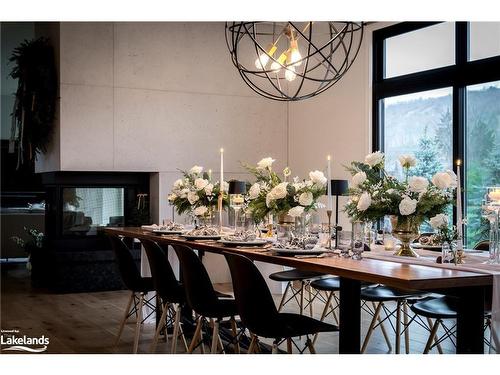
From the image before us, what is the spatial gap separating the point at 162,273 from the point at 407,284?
6.92ft

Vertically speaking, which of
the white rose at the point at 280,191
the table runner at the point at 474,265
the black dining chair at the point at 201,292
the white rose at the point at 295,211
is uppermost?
the white rose at the point at 280,191

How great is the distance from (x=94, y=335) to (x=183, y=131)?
3.47 m

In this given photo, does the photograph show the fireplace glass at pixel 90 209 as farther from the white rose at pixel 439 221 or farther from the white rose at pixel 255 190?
the white rose at pixel 439 221

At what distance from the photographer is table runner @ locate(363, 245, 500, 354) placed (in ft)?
9.03

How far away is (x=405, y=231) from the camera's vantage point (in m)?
3.69

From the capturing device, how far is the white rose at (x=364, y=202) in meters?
3.61

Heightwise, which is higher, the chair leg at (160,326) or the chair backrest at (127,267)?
the chair backrest at (127,267)

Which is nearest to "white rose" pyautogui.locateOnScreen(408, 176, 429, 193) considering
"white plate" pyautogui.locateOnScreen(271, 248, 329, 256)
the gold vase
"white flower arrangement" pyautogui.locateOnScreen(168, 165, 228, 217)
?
the gold vase

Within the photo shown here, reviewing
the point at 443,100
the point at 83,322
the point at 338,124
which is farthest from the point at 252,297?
the point at 338,124

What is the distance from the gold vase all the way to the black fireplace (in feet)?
16.1

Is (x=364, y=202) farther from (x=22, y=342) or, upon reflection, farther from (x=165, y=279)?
(x=22, y=342)

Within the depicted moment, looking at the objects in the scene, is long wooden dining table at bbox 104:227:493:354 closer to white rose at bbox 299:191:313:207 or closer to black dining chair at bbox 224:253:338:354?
black dining chair at bbox 224:253:338:354

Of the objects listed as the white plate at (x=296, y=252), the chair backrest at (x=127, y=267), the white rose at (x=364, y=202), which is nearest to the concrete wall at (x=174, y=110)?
the chair backrest at (x=127, y=267)
